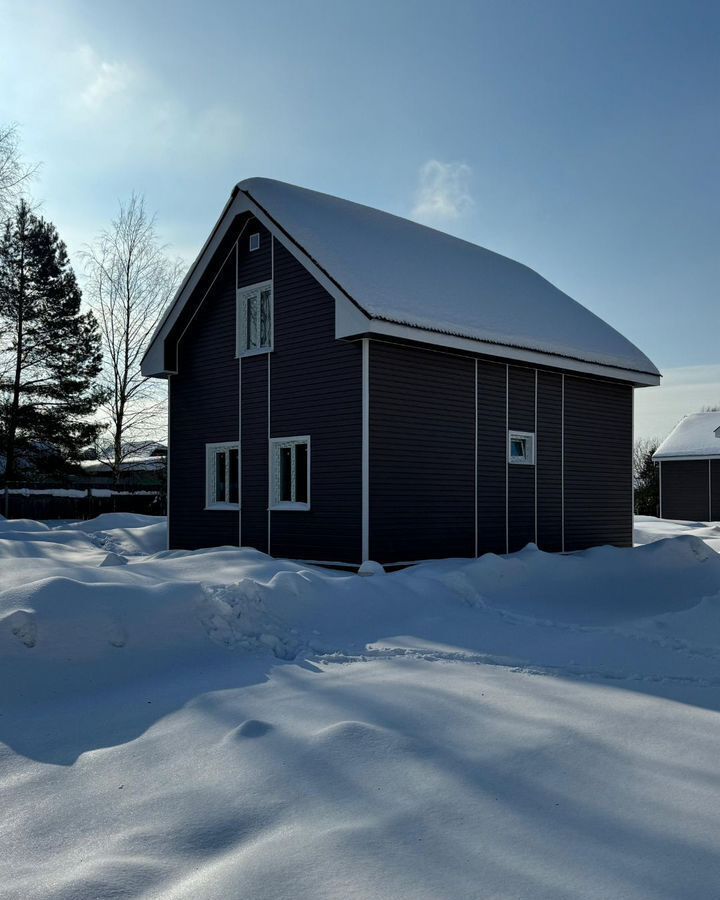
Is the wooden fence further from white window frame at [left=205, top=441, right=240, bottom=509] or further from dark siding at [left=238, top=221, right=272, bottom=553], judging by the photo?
dark siding at [left=238, top=221, right=272, bottom=553]

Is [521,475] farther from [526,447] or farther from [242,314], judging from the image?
[242,314]

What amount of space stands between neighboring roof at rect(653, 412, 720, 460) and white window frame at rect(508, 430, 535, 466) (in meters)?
20.4

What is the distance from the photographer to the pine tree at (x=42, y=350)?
2980 cm

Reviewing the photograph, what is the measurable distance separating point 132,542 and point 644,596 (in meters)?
10.7

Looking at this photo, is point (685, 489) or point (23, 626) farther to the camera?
point (685, 489)

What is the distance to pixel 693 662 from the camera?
7.57 metres

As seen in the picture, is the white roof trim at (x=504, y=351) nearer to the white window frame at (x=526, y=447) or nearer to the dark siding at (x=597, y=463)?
the dark siding at (x=597, y=463)

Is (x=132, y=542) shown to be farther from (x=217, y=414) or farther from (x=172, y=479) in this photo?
(x=217, y=414)

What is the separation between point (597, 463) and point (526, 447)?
2.37m

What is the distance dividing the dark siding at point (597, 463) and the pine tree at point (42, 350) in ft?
65.5

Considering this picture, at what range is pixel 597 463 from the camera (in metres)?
17.1

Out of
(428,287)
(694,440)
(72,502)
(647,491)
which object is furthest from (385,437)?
(647,491)

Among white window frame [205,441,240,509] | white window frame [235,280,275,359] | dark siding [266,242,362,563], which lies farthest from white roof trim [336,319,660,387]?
white window frame [205,441,240,509]

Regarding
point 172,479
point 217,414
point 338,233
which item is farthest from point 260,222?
point 172,479
